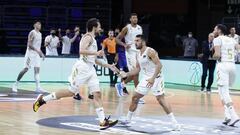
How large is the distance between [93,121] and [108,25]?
72.3ft

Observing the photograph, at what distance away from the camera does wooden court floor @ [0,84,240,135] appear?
12.5m

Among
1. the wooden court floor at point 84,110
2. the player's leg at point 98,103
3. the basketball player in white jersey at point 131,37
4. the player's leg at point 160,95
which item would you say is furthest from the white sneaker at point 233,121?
the basketball player in white jersey at point 131,37

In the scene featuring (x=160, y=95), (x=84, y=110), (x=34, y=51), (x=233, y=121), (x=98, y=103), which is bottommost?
(x=84, y=110)

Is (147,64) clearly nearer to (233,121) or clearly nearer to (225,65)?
(225,65)

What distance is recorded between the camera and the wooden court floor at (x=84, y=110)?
12516mm

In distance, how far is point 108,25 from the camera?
1405 inches

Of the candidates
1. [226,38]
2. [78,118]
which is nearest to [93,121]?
[78,118]

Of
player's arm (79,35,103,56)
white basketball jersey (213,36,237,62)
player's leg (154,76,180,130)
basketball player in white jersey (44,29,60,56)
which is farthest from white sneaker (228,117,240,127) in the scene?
basketball player in white jersey (44,29,60,56)

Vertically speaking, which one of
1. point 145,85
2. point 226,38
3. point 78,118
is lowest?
point 78,118

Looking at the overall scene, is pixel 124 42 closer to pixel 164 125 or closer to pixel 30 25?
pixel 164 125

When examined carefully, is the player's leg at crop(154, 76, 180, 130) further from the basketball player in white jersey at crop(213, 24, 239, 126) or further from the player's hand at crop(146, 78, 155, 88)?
the basketball player in white jersey at crop(213, 24, 239, 126)

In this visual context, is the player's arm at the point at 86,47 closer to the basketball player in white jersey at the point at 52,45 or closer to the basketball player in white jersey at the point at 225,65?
the basketball player in white jersey at the point at 225,65

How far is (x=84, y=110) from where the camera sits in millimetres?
16156

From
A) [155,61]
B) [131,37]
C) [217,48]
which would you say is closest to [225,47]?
[217,48]
